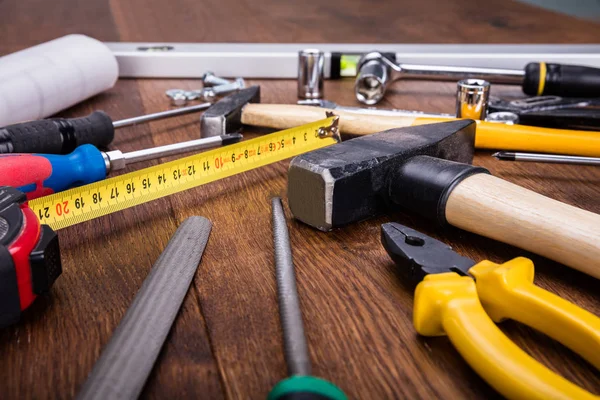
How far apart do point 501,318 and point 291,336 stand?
0.20 m

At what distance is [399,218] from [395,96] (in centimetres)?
67

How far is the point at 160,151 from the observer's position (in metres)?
1.05

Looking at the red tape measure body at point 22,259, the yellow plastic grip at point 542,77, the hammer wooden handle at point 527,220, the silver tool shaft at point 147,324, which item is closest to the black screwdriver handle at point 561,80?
the yellow plastic grip at point 542,77

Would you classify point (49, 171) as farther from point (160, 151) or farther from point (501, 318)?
point (501, 318)

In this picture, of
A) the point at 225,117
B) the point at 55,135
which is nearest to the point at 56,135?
the point at 55,135

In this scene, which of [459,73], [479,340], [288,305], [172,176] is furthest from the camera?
[459,73]

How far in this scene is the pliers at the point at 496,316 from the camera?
51cm

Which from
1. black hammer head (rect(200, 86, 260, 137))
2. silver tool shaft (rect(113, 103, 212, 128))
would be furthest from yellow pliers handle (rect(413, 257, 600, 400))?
silver tool shaft (rect(113, 103, 212, 128))

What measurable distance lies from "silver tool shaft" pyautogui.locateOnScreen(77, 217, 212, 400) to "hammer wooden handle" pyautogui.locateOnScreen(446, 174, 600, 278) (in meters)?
0.31

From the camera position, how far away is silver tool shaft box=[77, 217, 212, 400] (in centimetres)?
54

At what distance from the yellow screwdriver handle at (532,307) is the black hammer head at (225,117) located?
63cm

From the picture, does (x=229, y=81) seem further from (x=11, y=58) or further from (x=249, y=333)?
Answer: (x=249, y=333)

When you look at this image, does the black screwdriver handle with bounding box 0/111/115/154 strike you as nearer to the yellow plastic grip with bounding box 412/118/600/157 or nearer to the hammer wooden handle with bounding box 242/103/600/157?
the hammer wooden handle with bounding box 242/103/600/157

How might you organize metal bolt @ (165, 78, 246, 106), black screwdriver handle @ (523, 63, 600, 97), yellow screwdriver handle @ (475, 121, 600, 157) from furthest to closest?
metal bolt @ (165, 78, 246, 106)
black screwdriver handle @ (523, 63, 600, 97)
yellow screwdriver handle @ (475, 121, 600, 157)
